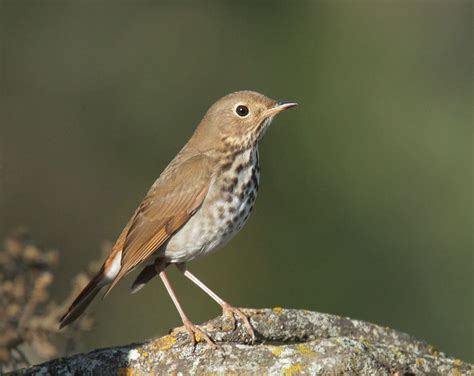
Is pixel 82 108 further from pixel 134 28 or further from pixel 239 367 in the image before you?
pixel 239 367

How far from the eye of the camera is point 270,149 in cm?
931

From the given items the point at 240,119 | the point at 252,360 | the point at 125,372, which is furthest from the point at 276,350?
the point at 240,119

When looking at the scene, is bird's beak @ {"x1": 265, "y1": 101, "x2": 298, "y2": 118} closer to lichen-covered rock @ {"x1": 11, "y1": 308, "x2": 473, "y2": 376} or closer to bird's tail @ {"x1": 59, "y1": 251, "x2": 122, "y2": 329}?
bird's tail @ {"x1": 59, "y1": 251, "x2": 122, "y2": 329}

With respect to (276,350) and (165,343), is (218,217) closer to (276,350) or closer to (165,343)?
(165,343)

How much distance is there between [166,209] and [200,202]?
8.1 inches

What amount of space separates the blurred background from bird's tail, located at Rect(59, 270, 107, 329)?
3.71 m

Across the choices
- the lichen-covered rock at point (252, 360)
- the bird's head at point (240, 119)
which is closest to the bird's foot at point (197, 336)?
the lichen-covered rock at point (252, 360)

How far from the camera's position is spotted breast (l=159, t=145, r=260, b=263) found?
14.8ft

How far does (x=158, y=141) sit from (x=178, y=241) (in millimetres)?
5034

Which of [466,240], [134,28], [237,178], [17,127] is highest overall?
[134,28]

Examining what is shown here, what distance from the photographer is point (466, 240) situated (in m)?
9.23

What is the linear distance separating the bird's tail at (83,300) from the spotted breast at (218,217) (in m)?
0.36

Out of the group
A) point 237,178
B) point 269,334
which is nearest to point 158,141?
point 237,178

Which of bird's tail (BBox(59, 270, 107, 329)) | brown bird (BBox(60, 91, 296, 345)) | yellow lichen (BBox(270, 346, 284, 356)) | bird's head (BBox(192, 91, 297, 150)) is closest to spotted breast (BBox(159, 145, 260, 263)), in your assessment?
brown bird (BBox(60, 91, 296, 345))
